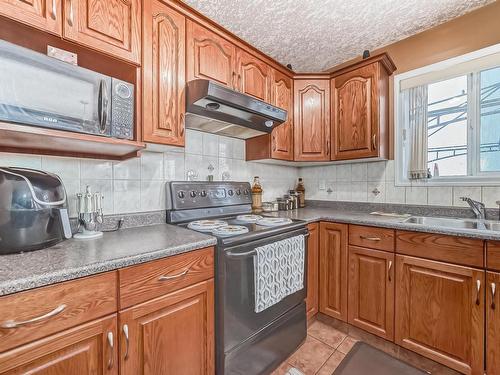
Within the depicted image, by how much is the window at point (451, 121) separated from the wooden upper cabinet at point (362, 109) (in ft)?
0.67

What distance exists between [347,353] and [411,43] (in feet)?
8.47

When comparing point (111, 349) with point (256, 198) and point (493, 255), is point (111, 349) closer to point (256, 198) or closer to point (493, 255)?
point (256, 198)

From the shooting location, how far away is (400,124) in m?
2.18

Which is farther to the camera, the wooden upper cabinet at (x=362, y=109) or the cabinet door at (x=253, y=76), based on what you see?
the wooden upper cabinet at (x=362, y=109)

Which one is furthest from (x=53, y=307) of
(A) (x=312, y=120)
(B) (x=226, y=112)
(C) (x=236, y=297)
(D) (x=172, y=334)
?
(A) (x=312, y=120)

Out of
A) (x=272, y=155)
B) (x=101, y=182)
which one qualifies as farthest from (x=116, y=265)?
(x=272, y=155)

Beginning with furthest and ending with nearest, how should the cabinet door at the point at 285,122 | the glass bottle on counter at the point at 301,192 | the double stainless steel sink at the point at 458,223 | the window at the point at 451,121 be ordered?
the glass bottle on counter at the point at 301,192 < the cabinet door at the point at 285,122 < the window at the point at 451,121 < the double stainless steel sink at the point at 458,223

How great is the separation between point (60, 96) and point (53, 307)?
32.0 inches

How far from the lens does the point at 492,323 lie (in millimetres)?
1256

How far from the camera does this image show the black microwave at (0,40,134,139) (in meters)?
0.87

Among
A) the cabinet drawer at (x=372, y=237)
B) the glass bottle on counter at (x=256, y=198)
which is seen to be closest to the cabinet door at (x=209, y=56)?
the glass bottle on counter at (x=256, y=198)

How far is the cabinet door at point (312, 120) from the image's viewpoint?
2.25m

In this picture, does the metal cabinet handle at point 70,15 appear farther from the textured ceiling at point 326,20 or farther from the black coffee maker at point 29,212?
the textured ceiling at point 326,20

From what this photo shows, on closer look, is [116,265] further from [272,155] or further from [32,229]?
[272,155]
